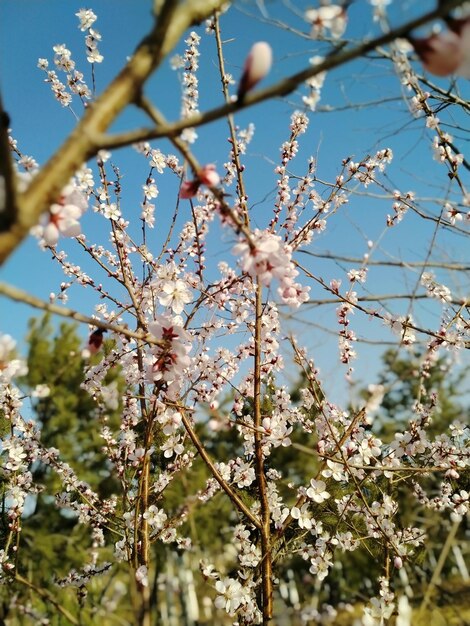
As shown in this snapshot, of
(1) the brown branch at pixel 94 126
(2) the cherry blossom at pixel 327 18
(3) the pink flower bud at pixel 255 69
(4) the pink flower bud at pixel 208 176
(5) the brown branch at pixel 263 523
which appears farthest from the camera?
(5) the brown branch at pixel 263 523

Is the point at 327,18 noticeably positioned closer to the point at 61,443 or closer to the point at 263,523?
the point at 263,523

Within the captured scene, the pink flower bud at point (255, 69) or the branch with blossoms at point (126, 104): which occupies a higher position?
the pink flower bud at point (255, 69)

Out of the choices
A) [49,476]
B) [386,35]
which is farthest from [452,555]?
[386,35]

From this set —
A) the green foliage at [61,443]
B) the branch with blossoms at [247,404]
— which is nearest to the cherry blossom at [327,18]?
the branch with blossoms at [247,404]

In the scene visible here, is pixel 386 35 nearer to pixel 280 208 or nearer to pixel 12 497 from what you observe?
pixel 280 208

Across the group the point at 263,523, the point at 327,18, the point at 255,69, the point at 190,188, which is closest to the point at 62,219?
the point at 190,188

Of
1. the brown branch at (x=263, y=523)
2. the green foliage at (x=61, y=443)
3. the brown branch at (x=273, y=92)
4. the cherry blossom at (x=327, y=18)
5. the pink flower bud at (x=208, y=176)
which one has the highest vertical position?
the green foliage at (x=61, y=443)

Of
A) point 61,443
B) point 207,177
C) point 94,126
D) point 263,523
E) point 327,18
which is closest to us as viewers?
point 94,126

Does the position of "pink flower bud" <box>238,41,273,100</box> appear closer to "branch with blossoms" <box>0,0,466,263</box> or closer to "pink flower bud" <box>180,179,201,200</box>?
"branch with blossoms" <box>0,0,466,263</box>

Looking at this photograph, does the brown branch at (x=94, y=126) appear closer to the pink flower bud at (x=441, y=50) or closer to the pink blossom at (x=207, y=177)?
the pink blossom at (x=207, y=177)
